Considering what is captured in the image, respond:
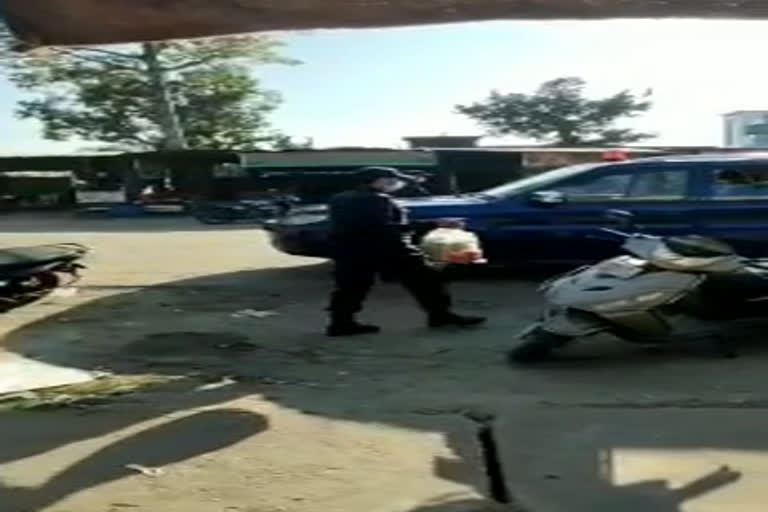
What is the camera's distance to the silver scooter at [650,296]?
23.6 feet

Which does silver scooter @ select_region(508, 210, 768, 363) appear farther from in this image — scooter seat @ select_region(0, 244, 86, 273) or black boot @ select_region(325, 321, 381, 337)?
scooter seat @ select_region(0, 244, 86, 273)

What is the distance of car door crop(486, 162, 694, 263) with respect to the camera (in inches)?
433

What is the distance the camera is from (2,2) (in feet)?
9.61

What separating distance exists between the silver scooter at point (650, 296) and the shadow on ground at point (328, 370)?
0.71 ft

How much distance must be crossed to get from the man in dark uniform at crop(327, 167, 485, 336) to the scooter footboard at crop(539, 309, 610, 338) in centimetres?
161

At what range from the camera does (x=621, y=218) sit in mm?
9867

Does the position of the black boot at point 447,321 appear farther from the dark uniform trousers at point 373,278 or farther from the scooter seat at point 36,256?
the scooter seat at point 36,256

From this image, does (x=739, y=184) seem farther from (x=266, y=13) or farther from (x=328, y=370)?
(x=266, y=13)

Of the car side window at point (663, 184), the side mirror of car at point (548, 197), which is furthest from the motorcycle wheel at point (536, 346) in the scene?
the car side window at point (663, 184)

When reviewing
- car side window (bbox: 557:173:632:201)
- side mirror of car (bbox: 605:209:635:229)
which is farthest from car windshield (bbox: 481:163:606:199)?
side mirror of car (bbox: 605:209:635:229)

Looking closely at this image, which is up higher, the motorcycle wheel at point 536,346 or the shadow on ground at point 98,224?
the motorcycle wheel at point 536,346

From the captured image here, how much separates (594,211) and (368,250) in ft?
11.1

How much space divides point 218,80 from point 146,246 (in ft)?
63.8

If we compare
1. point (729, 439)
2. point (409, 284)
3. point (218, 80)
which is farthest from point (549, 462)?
point (218, 80)
